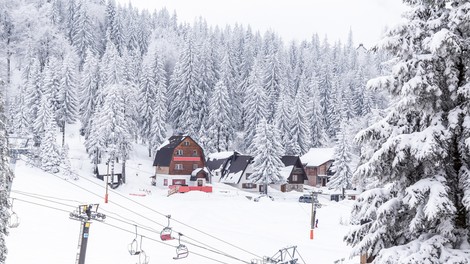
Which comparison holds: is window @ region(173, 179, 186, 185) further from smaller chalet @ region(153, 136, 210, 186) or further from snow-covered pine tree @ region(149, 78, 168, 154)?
snow-covered pine tree @ region(149, 78, 168, 154)

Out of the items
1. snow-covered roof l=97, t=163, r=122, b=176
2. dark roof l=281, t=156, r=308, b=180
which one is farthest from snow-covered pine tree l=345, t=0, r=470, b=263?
dark roof l=281, t=156, r=308, b=180

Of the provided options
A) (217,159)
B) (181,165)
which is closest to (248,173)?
(217,159)

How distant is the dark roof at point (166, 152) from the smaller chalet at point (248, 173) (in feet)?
31.8

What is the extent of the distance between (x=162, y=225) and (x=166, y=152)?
33674mm

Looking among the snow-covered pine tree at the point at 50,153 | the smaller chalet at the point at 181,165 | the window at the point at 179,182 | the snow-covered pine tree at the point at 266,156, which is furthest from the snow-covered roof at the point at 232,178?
the snow-covered pine tree at the point at 50,153

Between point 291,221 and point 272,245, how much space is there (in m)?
11.1

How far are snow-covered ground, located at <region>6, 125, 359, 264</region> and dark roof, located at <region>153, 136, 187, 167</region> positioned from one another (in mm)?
5616

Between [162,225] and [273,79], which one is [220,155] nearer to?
[273,79]

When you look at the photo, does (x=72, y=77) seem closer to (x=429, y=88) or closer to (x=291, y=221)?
(x=291, y=221)

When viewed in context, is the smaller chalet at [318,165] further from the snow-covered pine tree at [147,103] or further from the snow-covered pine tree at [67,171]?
the snow-covered pine tree at [67,171]

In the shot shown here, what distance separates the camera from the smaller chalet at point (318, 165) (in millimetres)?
88125

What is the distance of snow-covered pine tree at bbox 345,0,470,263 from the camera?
9766 mm

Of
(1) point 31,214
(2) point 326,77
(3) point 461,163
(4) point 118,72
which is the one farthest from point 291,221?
(2) point 326,77

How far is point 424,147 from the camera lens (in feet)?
31.6
